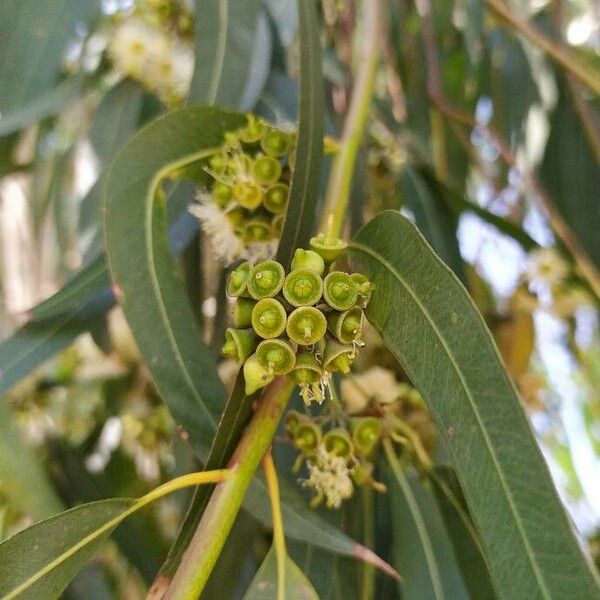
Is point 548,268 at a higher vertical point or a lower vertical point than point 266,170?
higher

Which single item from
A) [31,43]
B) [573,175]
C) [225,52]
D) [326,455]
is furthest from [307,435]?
[573,175]

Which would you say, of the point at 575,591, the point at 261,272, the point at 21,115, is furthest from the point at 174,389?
the point at 21,115

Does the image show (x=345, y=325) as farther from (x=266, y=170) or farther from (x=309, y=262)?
(x=266, y=170)

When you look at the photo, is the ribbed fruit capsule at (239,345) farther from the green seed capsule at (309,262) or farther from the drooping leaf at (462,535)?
the drooping leaf at (462,535)

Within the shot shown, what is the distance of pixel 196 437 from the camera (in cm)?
58

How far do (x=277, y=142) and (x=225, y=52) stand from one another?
0.16 meters

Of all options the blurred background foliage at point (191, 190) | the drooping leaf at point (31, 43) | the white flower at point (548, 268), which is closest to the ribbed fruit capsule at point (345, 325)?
the blurred background foliage at point (191, 190)

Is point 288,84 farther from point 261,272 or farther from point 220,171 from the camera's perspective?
point 261,272

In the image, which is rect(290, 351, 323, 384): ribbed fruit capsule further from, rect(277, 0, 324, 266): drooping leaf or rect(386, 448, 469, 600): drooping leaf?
rect(386, 448, 469, 600): drooping leaf

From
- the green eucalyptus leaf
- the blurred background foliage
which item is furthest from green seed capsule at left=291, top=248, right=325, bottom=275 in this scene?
the blurred background foliage

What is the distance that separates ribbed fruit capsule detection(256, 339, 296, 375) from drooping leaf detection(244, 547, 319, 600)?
13 cm

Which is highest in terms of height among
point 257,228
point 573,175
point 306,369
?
point 573,175

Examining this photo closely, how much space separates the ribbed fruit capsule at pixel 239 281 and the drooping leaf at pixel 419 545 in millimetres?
327

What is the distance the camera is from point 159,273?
62 cm
